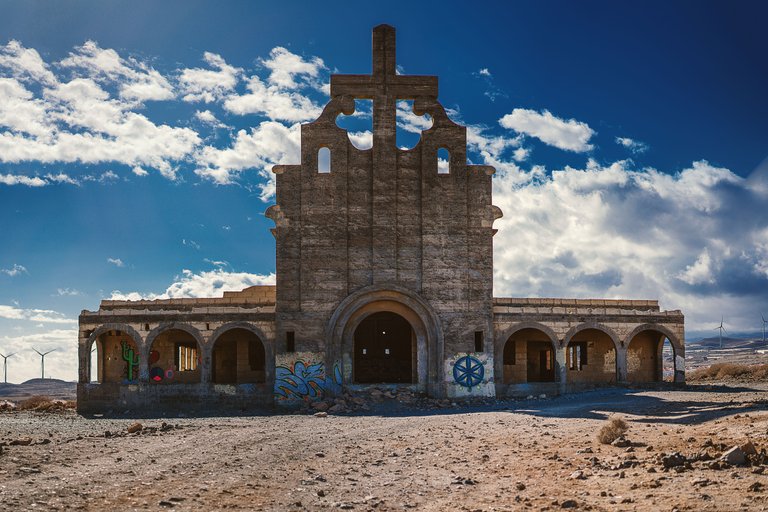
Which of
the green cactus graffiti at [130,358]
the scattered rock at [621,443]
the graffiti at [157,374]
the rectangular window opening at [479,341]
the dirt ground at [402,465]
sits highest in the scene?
the rectangular window opening at [479,341]

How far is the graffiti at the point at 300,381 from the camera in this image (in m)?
32.2

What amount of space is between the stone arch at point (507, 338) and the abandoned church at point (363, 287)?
0.06 meters

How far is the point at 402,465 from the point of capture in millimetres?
15539

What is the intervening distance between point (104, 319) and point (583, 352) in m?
23.5

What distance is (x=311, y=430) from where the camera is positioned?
73.6 feet

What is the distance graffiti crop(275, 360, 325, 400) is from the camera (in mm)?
32250

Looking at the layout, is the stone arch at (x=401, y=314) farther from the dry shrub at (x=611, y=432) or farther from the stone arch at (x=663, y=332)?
the dry shrub at (x=611, y=432)

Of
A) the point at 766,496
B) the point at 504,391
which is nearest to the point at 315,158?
the point at 504,391

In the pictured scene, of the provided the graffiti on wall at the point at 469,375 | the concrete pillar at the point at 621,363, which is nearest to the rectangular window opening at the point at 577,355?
the concrete pillar at the point at 621,363

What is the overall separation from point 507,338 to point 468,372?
9.05 feet

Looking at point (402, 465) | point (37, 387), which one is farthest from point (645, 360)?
point (37, 387)

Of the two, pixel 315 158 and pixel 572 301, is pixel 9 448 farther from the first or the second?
pixel 572 301

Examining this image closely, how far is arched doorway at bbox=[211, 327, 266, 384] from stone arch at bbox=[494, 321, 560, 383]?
11.1 m

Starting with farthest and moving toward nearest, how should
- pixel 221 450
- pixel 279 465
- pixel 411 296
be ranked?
pixel 411 296
pixel 221 450
pixel 279 465
